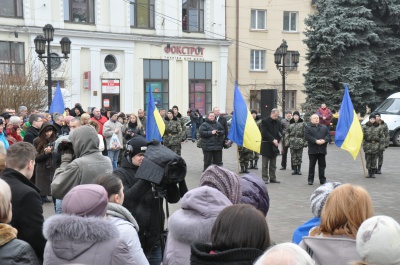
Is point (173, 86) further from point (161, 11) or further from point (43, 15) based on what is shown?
point (43, 15)

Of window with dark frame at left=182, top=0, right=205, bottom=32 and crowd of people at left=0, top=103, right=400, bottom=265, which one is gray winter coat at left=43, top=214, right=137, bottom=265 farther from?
window with dark frame at left=182, top=0, right=205, bottom=32

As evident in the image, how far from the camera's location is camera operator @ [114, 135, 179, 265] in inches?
196

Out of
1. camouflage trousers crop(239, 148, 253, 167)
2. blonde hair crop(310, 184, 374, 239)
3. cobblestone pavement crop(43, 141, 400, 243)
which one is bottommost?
cobblestone pavement crop(43, 141, 400, 243)

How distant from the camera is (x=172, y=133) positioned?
17047 millimetres

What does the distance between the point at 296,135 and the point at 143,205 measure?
11473 millimetres

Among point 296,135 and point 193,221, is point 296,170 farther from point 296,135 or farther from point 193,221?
point 193,221

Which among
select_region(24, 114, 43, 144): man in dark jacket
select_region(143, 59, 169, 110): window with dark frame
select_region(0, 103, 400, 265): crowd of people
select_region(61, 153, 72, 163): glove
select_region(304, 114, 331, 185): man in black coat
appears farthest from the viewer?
select_region(143, 59, 169, 110): window with dark frame

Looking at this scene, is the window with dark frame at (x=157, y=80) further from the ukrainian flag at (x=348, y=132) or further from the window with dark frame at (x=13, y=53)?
the ukrainian flag at (x=348, y=132)

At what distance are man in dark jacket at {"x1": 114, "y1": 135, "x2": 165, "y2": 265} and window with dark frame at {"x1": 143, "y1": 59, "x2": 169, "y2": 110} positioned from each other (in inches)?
1285

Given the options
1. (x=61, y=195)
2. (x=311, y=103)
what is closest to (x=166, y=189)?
(x=61, y=195)

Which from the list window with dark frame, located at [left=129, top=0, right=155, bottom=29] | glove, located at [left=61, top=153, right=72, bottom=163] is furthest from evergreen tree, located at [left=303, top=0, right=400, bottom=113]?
glove, located at [left=61, top=153, right=72, bottom=163]

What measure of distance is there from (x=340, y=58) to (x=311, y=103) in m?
2.96

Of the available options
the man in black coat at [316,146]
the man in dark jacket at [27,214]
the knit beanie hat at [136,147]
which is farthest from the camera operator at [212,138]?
the man in dark jacket at [27,214]

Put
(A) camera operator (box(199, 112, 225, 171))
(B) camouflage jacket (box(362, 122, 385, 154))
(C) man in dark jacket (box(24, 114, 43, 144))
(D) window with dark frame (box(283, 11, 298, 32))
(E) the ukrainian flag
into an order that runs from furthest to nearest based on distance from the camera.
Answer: (D) window with dark frame (box(283, 11, 298, 32)) < (A) camera operator (box(199, 112, 225, 171)) < (B) camouflage jacket (box(362, 122, 385, 154)) < (E) the ukrainian flag < (C) man in dark jacket (box(24, 114, 43, 144))
